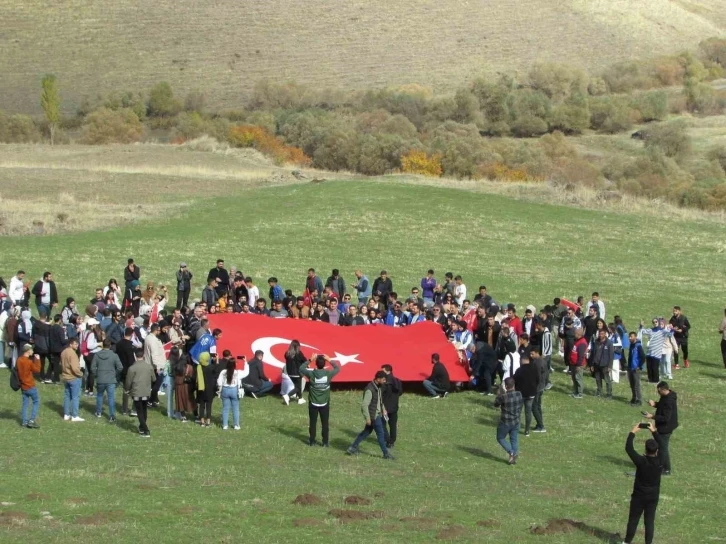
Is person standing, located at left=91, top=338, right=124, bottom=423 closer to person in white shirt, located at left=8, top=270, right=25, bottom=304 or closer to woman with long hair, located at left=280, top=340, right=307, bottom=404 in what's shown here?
woman with long hair, located at left=280, top=340, right=307, bottom=404

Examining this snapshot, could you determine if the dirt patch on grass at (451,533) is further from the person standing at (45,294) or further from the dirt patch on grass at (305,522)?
the person standing at (45,294)

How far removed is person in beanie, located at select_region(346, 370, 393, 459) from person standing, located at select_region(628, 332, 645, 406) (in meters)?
8.61

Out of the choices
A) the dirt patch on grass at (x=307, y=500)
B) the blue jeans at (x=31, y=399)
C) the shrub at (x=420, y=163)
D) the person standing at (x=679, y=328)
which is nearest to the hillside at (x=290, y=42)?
the shrub at (x=420, y=163)

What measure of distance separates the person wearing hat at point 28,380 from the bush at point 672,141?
8391cm

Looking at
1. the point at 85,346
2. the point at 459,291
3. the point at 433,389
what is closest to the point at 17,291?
the point at 85,346

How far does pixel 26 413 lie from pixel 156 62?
348ft

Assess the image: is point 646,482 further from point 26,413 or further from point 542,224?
point 542,224

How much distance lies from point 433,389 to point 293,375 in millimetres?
3540

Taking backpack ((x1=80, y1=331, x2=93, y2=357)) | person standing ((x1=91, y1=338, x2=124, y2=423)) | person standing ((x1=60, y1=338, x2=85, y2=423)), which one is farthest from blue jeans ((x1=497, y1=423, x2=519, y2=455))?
backpack ((x1=80, y1=331, x2=93, y2=357))

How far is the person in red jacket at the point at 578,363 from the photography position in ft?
92.5

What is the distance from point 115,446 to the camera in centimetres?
2175

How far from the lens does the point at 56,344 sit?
86.8ft

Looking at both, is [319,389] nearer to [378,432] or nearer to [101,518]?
[378,432]

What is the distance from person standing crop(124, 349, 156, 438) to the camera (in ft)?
74.1
